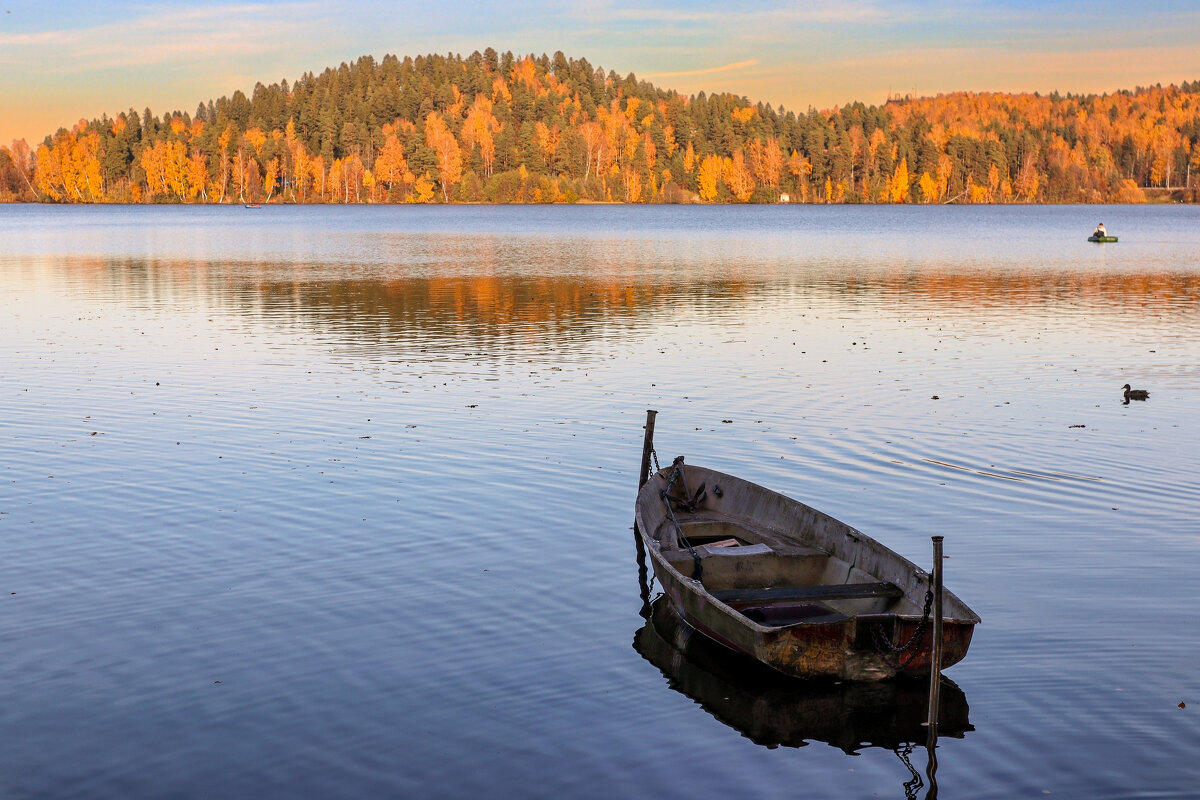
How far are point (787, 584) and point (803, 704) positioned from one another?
313 cm

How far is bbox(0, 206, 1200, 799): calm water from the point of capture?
38.8 ft

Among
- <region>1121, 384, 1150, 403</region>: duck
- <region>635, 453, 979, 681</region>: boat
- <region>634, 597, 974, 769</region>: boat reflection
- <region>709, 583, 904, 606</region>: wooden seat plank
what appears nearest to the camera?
<region>634, 597, 974, 769</region>: boat reflection

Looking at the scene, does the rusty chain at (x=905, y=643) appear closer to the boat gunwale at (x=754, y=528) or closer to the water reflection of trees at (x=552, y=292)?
the boat gunwale at (x=754, y=528)

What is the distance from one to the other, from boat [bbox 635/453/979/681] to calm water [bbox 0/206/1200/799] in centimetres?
54

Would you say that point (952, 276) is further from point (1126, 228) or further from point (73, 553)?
point (1126, 228)

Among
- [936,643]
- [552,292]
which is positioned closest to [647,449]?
[936,643]

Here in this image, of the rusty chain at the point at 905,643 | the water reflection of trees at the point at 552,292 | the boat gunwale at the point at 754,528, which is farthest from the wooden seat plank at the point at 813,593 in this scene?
the water reflection of trees at the point at 552,292

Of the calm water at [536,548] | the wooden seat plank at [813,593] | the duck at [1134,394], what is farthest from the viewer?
the duck at [1134,394]

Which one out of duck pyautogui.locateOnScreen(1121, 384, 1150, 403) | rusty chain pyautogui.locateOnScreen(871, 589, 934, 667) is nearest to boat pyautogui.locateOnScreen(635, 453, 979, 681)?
rusty chain pyautogui.locateOnScreen(871, 589, 934, 667)

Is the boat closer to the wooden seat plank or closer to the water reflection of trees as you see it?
the wooden seat plank

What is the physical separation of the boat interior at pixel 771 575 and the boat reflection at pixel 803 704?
0.71m

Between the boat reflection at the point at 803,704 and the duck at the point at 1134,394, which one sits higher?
the duck at the point at 1134,394

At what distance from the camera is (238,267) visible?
262ft

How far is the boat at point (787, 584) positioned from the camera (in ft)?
42.6
